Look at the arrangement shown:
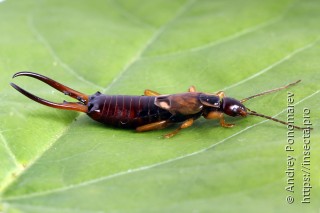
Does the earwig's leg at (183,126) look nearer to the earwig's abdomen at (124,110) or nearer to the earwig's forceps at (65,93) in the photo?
the earwig's abdomen at (124,110)

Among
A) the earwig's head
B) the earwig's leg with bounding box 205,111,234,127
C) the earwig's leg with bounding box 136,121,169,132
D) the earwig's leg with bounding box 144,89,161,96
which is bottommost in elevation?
the earwig's leg with bounding box 136,121,169,132

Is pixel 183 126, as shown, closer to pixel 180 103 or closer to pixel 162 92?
pixel 180 103

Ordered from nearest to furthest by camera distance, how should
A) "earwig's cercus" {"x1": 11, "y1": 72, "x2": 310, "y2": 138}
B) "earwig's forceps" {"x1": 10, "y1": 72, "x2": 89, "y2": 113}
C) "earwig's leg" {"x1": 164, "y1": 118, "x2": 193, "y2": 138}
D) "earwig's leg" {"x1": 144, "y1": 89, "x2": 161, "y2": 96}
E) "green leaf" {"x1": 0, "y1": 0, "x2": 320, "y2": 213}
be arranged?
"green leaf" {"x1": 0, "y1": 0, "x2": 320, "y2": 213}, "earwig's leg" {"x1": 164, "y1": 118, "x2": 193, "y2": 138}, "earwig's forceps" {"x1": 10, "y1": 72, "x2": 89, "y2": 113}, "earwig's cercus" {"x1": 11, "y1": 72, "x2": 310, "y2": 138}, "earwig's leg" {"x1": 144, "y1": 89, "x2": 161, "y2": 96}

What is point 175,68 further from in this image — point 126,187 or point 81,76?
point 126,187

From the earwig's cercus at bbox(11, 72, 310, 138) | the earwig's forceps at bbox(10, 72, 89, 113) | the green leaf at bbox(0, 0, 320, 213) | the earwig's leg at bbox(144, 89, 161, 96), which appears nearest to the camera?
the green leaf at bbox(0, 0, 320, 213)

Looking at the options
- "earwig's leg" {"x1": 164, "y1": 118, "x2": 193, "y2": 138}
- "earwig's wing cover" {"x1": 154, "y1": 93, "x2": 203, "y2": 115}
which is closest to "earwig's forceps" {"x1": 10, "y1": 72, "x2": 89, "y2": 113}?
"earwig's wing cover" {"x1": 154, "y1": 93, "x2": 203, "y2": 115}

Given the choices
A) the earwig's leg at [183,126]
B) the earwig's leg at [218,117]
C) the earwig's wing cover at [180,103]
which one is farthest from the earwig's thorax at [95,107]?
→ the earwig's leg at [218,117]

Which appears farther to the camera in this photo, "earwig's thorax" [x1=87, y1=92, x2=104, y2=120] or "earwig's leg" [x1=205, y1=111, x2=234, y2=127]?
"earwig's thorax" [x1=87, y1=92, x2=104, y2=120]

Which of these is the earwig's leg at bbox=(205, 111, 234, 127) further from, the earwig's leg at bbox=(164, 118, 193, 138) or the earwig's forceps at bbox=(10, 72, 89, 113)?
the earwig's forceps at bbox=(10, 72, 89, 113)

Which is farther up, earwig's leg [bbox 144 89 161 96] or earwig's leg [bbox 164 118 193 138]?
earwig's leg [bbox 144 89 161 96]
